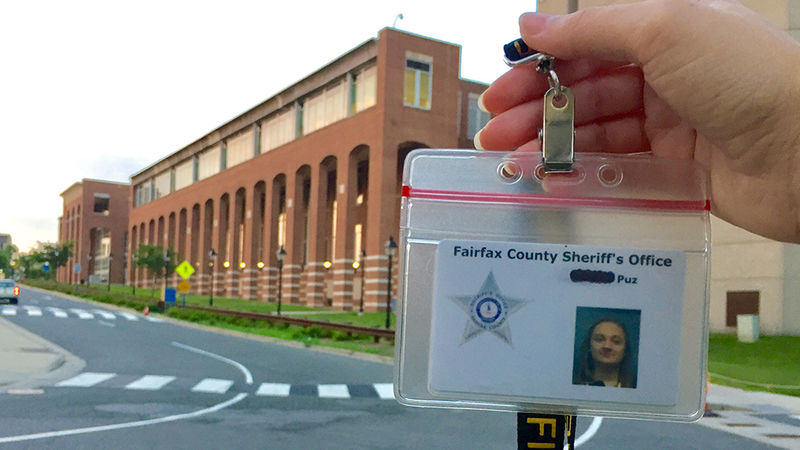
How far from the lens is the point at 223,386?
17.2 m

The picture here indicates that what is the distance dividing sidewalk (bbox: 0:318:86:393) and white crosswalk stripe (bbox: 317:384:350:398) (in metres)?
5.91

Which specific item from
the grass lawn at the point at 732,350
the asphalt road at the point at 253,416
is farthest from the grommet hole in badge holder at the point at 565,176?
the grass lawn at the point at 732,350

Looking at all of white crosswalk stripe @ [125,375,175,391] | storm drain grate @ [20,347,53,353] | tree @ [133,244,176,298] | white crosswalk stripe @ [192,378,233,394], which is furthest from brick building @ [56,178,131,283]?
white crosswalk stripe @ [192,378,233,394]

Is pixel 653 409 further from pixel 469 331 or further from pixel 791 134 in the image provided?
pixel 791 134

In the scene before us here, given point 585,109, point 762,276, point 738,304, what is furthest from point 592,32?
point 738,304

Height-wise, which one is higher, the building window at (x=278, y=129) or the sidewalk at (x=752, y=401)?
the building window at (x=278, y=129)

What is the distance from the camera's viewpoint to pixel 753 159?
1.53 metres

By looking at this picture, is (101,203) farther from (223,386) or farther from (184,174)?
(223,386)

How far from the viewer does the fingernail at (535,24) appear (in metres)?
1.44

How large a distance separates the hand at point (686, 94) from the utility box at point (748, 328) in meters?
31.1

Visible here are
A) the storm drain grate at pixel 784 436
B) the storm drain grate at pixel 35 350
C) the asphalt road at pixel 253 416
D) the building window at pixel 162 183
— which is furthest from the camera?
the building window at pixel 162 183

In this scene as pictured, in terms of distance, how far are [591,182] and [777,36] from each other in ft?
1.33

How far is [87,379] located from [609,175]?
60.7ft

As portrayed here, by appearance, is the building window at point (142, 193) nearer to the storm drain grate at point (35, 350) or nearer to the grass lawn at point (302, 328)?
the grass lawn at point (302, 328)
